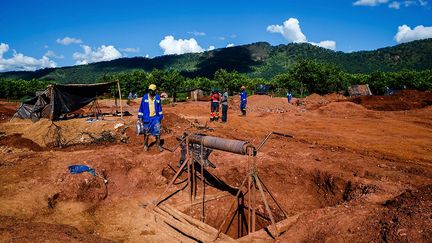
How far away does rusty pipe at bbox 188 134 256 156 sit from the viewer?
5539 millimetres

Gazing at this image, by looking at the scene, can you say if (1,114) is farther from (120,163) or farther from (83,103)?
(120,163)

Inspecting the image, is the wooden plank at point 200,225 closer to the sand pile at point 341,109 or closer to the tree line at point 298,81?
the sand pile at point 341,109

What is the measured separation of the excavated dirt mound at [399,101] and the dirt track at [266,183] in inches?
496

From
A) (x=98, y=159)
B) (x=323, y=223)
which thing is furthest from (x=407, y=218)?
(x=98, y=159)

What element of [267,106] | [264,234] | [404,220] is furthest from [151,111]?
[267,106]

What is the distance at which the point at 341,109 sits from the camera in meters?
22.2

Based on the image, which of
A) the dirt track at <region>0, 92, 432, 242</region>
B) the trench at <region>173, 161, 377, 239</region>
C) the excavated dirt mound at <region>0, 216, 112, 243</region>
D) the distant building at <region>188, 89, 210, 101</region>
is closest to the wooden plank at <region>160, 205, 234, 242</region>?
the dirt track at <region>0, 92, 432, 242</region>

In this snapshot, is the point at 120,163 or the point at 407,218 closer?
the point at 407,218

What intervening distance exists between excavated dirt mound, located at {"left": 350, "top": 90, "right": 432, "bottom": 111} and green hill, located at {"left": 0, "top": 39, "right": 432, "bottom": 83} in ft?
232

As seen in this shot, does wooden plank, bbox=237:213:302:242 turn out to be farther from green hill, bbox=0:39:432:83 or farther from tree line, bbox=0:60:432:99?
green hill, bbox=0:39:432:83

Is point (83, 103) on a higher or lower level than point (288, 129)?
higher

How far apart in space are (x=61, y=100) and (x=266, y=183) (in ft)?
35.5

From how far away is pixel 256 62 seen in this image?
155250 mm

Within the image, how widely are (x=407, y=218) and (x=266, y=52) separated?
169 m
